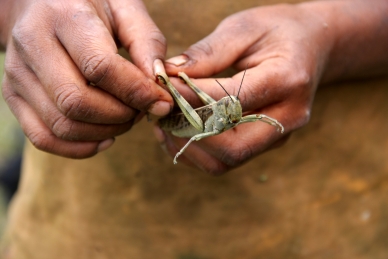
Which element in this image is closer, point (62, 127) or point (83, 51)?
point (83, 51)

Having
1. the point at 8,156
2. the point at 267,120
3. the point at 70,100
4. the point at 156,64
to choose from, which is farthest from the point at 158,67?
the point at 8,156

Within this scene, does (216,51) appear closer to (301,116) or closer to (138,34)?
(138,34)

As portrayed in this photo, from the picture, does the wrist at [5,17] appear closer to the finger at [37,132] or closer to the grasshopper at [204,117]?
the finger at [37,132]

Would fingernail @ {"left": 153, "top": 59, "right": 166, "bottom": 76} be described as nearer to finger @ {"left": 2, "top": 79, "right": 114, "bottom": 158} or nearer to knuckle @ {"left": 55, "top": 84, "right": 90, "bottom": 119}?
knuckle @ {"left": 55, "top": 84, "right": 90, "bottom": 119}

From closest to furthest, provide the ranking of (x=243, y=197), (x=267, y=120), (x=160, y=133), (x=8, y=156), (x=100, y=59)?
(x=100, y=59)
(x=267, y=120)
(x=160, y=133)
(x=243, y=197)
(x=8, y=156)

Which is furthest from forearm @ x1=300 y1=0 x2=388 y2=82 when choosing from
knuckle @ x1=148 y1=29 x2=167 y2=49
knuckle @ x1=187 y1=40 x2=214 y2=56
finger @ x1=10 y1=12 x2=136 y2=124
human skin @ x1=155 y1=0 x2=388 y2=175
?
finger @ x1=10 y1=12 x2=136 y2=124

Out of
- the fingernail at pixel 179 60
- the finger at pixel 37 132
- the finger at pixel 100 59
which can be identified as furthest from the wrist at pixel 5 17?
the fingernail at pixel 179 60

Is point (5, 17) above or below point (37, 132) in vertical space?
above

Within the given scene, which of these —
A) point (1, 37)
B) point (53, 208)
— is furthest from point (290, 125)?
point (53, 208)
